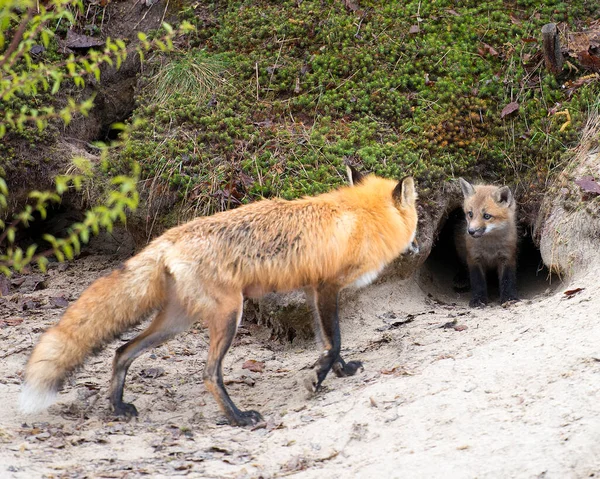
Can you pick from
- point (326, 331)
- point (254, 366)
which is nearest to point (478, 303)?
point (254, 366)

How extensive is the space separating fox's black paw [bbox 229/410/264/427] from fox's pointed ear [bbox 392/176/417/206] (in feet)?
6.89

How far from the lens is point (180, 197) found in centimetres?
A: 756

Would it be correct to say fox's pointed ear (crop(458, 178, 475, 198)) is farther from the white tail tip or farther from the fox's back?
the white tail tip

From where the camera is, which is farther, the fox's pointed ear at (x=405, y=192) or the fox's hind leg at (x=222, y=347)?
the fox's pointed ear at (x=405, y=192)

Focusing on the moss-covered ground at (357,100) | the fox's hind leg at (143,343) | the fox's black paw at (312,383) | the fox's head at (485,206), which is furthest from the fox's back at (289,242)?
the fox's head at (485,206)

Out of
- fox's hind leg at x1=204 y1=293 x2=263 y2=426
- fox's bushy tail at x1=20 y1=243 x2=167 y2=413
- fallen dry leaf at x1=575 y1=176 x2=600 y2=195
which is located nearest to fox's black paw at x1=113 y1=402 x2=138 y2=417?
fox's bushy tail at x1=20 y1=243 x2=167 y2=413

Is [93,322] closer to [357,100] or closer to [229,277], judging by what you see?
[229,277]

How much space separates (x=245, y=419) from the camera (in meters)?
5.24

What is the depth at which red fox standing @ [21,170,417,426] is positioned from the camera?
16.9 ft

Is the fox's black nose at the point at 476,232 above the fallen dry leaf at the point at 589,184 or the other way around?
the other way around

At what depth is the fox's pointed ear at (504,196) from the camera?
25.6 ft

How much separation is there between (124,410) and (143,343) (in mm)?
534

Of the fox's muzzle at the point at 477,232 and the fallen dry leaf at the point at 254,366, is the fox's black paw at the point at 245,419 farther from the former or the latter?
the fox's muzzle at the point at 477,232

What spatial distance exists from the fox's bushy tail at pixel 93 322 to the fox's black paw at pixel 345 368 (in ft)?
5.18
